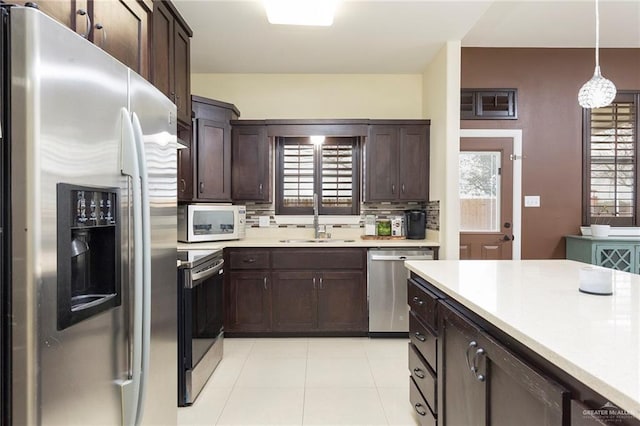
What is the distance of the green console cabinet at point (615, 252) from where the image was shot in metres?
3.66

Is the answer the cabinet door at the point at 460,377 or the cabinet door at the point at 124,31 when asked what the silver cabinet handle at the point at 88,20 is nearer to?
the cabinet door at the point at 124,31

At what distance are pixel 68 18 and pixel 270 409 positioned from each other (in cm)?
221

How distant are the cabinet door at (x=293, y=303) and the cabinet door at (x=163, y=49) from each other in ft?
6.11

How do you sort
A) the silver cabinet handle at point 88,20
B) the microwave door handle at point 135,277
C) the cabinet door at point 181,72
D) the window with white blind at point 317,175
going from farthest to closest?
1. the window with white blind at point 317,175
2. the cabinet door at point 181,72
3. the silver cabinet handle at point 88,20
4. the microwave door handle at point 135,277

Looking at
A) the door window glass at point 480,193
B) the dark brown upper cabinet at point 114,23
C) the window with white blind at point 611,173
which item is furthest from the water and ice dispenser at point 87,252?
the window with white blind at point 611,173

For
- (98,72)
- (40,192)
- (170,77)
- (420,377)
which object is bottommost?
(420,377)

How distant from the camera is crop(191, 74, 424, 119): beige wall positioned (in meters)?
4.11

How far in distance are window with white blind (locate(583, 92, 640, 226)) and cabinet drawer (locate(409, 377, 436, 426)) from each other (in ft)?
10.6

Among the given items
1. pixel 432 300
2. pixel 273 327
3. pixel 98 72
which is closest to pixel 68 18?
pixel 98 72

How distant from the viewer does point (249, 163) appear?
3.81m

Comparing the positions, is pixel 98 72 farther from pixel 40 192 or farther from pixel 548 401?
pixel 548 401

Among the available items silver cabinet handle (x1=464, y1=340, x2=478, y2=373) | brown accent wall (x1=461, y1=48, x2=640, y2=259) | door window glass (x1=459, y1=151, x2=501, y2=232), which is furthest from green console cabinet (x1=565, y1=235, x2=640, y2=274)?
silver cabinet handle (x1=464, y1=340, x2=478, y2=373)

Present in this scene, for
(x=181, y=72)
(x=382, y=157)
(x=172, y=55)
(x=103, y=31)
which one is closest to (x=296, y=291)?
(x=382, y=157)

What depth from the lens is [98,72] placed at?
1001 mm
